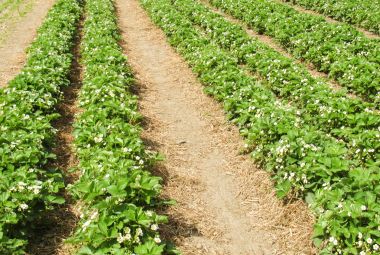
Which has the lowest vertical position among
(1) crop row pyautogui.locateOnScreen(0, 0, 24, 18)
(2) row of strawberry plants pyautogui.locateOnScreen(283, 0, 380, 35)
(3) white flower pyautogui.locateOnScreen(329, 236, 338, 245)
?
(1) crop row pyautogui.locateOnScreen(0, 0, 24, 18)

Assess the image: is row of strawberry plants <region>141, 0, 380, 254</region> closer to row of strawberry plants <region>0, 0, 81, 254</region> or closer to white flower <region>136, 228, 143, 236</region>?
white flower <region>136, 228, 143, 236</region>

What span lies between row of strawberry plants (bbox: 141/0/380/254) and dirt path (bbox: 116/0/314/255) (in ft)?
1.16

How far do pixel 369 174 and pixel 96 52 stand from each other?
374 inches

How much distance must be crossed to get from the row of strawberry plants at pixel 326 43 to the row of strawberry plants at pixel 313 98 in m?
1.34

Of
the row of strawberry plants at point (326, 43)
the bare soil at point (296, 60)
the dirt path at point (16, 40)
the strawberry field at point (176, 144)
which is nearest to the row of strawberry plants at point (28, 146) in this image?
the strawberry field at point (176, 144)

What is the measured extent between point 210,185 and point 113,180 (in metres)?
2.30

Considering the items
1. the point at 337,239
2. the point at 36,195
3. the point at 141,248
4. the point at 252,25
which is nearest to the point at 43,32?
the point at 252,25

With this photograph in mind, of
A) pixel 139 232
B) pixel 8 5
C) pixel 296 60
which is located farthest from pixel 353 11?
pixel 8 5

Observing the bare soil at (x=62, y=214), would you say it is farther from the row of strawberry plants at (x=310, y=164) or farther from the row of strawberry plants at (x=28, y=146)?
the row of strawberry plants at (x=310, y=164)

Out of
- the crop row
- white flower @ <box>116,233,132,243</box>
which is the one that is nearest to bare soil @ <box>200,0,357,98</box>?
white flower @ <box>116,233,132,243</box>

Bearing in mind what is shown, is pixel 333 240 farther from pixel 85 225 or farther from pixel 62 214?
pixel 62 214

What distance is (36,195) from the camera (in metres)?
5.52

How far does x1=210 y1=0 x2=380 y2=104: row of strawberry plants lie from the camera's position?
1090 cm

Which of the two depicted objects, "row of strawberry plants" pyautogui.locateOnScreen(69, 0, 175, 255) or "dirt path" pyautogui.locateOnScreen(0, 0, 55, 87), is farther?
"dirt path" pyautogui.locateOnScreen(0, 0, 55, 87)
